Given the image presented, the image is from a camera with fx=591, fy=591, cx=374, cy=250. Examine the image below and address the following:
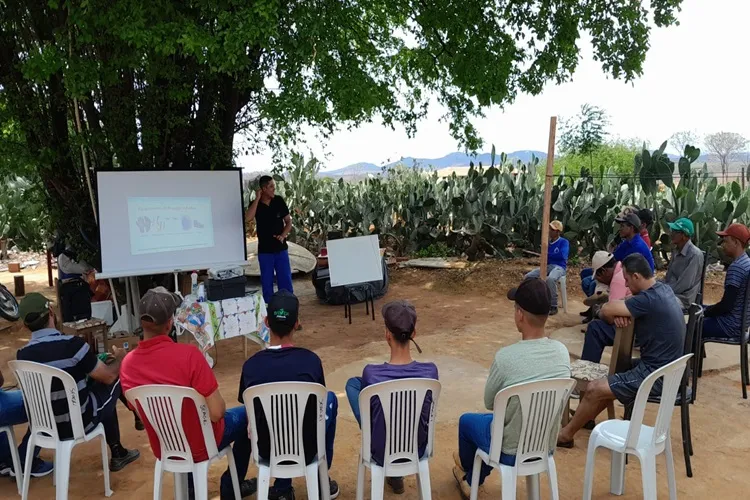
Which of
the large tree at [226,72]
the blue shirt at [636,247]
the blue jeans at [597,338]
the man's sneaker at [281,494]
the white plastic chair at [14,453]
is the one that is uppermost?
the large tree at [226,72]

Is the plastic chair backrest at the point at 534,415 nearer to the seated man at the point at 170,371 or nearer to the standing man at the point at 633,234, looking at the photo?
the seated man at the point at 170,371

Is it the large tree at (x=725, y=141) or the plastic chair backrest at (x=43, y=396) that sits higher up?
the large tree at (x=725, y=141)

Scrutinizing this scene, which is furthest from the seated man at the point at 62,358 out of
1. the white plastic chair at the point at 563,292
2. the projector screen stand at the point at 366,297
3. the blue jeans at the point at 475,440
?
the white plastic chair at the point at 563,292

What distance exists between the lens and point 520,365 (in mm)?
2748

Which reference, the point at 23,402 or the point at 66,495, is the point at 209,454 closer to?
the point at 66,495

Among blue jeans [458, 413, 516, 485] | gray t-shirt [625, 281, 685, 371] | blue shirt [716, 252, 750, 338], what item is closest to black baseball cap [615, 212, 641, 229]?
blue shirt [716, 252, 750, 338]

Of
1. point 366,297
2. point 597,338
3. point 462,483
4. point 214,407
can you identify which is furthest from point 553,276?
point 214,407

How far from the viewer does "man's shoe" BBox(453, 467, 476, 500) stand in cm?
315

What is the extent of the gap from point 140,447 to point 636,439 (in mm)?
3071

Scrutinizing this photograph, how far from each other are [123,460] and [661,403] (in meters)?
3.11

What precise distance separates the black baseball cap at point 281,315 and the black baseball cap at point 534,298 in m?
1.09

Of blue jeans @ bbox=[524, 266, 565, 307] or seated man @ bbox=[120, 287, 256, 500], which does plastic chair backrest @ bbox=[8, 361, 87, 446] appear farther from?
blue jeans @ bbox=[524, 266, 565, 307]

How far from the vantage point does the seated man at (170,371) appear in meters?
2.79

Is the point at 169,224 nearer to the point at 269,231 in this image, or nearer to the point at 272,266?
the point at 269,231
